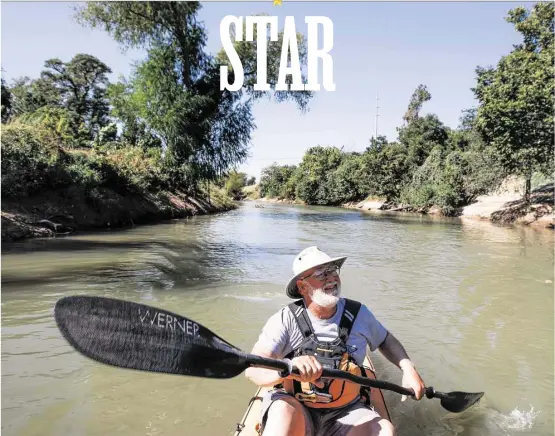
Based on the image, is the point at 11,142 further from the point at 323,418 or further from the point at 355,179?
the point at 355,179

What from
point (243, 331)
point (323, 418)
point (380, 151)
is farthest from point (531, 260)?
point (380, 151)

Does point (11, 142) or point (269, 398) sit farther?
point (11, 142)

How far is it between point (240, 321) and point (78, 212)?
9.76 meters

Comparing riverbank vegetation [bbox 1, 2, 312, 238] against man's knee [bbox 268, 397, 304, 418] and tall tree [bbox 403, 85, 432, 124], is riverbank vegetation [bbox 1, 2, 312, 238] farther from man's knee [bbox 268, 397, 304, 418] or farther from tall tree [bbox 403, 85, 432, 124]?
tall tree [bbox 403, 85, 432, 124]

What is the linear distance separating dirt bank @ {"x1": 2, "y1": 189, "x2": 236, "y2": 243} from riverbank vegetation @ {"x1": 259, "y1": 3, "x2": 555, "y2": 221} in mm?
14795

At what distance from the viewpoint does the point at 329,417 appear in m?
2.34

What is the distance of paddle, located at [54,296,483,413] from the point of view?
6.36 feet

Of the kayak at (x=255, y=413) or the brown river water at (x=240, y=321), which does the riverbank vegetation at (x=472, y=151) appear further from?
the kayak at (x=255, y=413)

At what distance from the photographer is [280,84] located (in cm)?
1789

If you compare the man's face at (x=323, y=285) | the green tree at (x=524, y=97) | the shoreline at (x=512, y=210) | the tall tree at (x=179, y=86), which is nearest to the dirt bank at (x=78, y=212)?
the tall tree at (x=179, y=86)

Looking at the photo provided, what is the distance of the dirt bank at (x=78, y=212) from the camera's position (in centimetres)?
1093

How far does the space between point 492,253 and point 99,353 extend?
38.0ft

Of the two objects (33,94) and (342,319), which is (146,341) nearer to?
(342,319)

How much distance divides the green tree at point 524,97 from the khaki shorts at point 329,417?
18008mm
